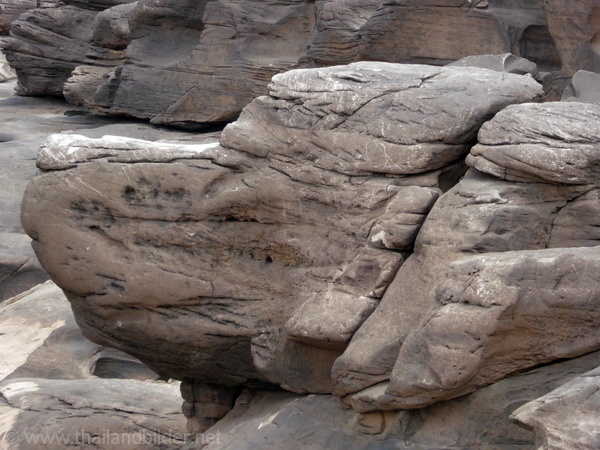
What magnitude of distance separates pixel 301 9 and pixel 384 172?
8.79 metres

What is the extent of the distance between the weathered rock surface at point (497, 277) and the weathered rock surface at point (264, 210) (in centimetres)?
30

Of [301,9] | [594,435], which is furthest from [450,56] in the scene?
[594,435]

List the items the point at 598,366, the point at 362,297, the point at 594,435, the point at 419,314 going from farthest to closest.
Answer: the point at 362,297 → the point at 419,314 → the point at 598,366 → the point at 594,435

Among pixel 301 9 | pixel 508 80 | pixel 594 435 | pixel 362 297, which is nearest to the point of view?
pixel 594 435

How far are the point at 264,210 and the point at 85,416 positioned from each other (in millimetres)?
2546

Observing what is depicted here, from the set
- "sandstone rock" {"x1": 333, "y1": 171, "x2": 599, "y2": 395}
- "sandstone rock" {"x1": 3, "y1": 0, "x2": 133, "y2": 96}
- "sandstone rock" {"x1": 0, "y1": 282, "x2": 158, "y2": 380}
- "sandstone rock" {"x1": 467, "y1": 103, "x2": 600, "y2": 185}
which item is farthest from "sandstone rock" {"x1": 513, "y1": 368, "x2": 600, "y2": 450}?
"sandstone rock" {"x1": 3, "y1": 0, "x2": 133, "y2": 96}

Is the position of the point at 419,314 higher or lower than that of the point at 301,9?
higher

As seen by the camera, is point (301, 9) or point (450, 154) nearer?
point (450, 154)

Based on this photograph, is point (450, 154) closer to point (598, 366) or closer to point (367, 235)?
point (367, 235)

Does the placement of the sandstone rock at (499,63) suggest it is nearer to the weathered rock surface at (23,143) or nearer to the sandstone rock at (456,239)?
the sandstone rock at (456,239)

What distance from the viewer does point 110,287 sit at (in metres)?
5.75

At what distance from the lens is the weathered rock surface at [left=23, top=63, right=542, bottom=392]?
17.0 ft

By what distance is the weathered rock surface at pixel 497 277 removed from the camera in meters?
4.20

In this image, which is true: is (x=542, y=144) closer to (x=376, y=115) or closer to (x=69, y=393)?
(x=376, y=115)
